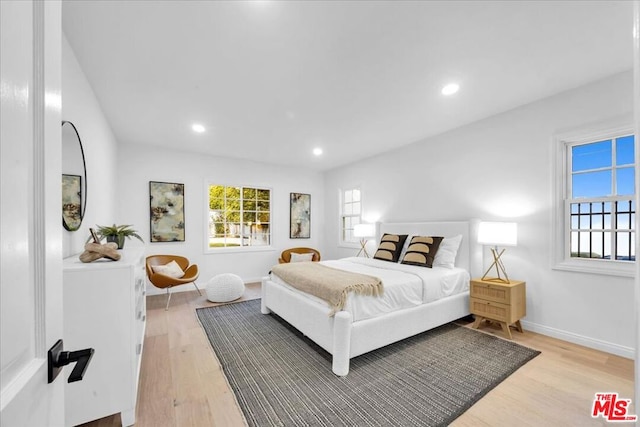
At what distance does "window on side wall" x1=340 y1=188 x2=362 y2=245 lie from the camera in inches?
224

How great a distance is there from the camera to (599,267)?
2596 mm

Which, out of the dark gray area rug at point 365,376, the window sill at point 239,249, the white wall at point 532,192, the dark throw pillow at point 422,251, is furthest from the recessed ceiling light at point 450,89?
the window sill at point 239,249

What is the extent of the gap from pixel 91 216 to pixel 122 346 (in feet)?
5.43

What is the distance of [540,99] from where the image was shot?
117 inches

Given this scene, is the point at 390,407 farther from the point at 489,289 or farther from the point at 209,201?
the point at 209,201

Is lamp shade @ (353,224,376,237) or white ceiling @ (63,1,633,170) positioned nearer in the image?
white ceiling @ (63,1,633,170)

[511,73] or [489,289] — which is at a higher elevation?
[511,73]

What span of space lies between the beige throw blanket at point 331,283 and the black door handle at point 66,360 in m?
1.85

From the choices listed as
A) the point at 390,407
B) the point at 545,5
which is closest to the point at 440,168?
the point at 545,5

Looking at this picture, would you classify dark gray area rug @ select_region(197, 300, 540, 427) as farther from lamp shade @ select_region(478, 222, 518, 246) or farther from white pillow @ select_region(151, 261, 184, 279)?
white pillow @ select_region(151, 261, 184, 279)

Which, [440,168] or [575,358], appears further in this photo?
[440,168]

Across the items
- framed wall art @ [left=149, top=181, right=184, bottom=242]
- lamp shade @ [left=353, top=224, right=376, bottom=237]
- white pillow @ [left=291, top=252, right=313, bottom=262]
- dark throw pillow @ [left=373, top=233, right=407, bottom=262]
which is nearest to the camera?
dark throw pillow @ [left=373, top=233, right=407, bottom=262]

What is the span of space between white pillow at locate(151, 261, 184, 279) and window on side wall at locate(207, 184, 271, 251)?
839 millimetres

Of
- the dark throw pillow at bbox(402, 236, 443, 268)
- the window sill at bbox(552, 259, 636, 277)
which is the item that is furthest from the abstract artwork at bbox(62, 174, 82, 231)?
the window sill at bbox(552, 259, 636, 277)
